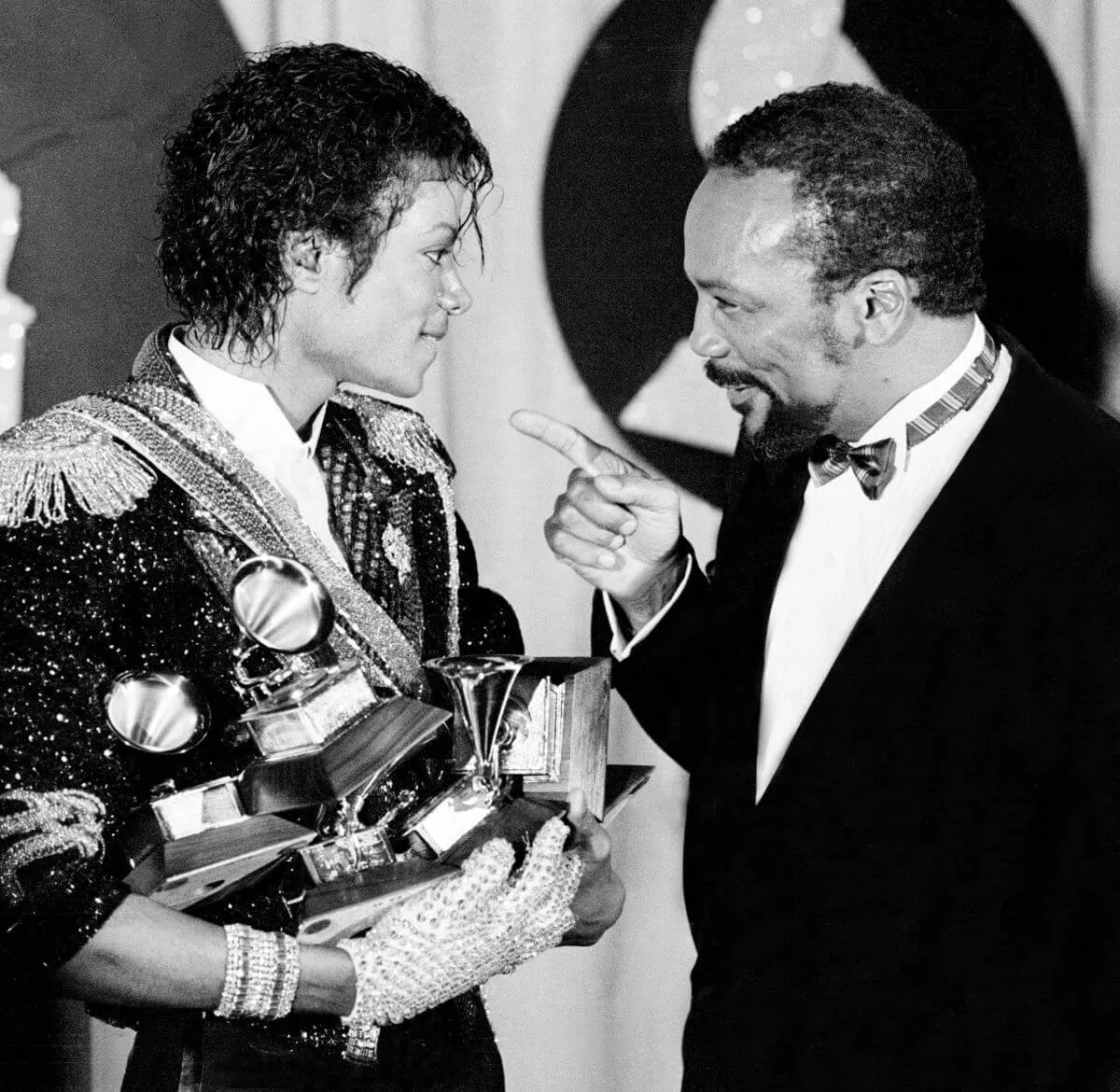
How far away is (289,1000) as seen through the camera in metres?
1.09

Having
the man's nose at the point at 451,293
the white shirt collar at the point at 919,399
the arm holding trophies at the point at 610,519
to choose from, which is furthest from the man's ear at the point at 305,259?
the white shirt collar at the point at 919,399

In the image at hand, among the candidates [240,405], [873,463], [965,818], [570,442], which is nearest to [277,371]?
[240,405]

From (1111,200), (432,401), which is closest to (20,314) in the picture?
(432,401)

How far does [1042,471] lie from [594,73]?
2.99 ft

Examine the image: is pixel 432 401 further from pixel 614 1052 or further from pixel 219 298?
pixel 614 1052

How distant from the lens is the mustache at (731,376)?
1592 mm

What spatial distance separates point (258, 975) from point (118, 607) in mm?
293

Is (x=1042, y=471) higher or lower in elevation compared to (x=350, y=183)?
lower

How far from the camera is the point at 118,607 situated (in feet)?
3.68

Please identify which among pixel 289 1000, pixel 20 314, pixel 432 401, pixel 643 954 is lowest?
pixel 643 954

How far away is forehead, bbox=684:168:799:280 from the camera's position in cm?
151

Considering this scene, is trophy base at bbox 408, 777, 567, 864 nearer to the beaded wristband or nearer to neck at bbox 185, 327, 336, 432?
the beaded wristband

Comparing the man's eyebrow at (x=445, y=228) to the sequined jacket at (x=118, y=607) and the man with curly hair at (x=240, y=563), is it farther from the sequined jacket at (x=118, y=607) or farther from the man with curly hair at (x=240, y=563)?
the sequined jacket at (x=118, y=607)

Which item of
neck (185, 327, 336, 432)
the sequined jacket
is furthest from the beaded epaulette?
neck (185, 327, 336, 432)
